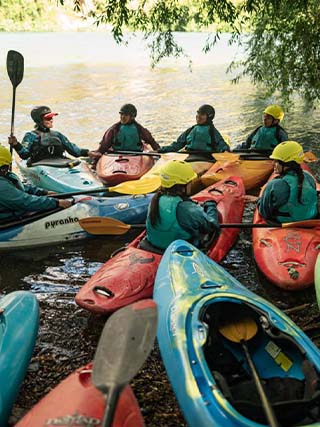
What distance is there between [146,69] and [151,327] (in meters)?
24.3

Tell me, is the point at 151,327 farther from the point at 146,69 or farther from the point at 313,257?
the point at 146,69

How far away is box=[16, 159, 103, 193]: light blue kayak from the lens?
23.3 feet

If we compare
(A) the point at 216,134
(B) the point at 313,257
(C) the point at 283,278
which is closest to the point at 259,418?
(C) the point at 283,278

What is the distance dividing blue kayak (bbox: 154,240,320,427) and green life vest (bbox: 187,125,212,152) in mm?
4354

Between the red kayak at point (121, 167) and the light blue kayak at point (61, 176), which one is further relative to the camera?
the red kayak at point (121, 167)

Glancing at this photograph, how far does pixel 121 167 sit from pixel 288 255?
344cm

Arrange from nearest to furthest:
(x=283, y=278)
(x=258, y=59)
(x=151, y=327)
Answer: (x=151, y=327) → (x=283, y=278) → (x=258, y=59)

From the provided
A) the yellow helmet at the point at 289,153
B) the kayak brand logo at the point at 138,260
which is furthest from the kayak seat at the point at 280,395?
the yellow helmet at the point at 289,153

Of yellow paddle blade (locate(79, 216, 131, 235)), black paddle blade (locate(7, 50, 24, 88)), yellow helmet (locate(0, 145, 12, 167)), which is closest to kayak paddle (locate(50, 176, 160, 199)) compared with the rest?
yellow paddle blade (locate(79, 216, 131, 235))

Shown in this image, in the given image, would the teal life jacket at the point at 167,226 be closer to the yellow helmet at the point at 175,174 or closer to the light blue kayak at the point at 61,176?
the yellow helmet at the point at 175,174

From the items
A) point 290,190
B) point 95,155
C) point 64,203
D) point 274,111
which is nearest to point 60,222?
point 64,203

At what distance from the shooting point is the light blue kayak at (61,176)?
7.09 metres

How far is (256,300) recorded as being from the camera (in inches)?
148

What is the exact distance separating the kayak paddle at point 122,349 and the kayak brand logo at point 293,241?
2.92m
